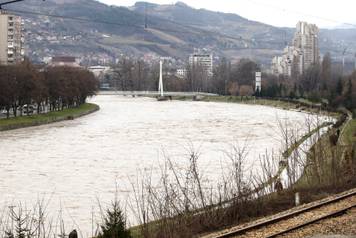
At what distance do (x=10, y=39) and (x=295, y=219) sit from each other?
2877 inches

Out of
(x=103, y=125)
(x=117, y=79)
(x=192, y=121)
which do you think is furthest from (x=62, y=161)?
(x=117, y=79)

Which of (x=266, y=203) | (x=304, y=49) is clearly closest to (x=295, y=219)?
(x=266, y=203)

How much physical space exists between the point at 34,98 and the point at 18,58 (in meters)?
33.3

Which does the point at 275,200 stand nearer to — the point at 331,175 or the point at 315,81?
the point at 331,175

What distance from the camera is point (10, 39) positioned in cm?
7881

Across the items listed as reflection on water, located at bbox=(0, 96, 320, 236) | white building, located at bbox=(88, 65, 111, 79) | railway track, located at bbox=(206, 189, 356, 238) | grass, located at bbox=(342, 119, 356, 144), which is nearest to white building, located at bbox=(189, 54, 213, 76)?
white building, located at bbox=(88, 65, 111, 79)

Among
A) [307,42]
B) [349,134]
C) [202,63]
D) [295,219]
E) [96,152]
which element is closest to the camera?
[295,219]

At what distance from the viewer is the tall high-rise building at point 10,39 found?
75037 millimetres

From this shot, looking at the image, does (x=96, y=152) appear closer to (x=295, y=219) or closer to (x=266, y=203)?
(x=266, y=203)

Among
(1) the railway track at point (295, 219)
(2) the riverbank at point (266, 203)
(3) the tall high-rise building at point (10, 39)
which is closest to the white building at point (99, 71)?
(3) the tall high-rise building at point (10, 39)

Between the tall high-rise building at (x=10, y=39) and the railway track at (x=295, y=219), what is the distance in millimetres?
63622

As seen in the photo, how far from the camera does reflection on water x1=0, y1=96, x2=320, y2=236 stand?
56.9 feet

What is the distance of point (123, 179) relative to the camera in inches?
782

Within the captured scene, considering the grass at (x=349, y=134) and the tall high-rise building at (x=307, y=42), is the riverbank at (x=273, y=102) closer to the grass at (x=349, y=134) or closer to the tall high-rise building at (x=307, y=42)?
the grass at (x=349, y=134)
